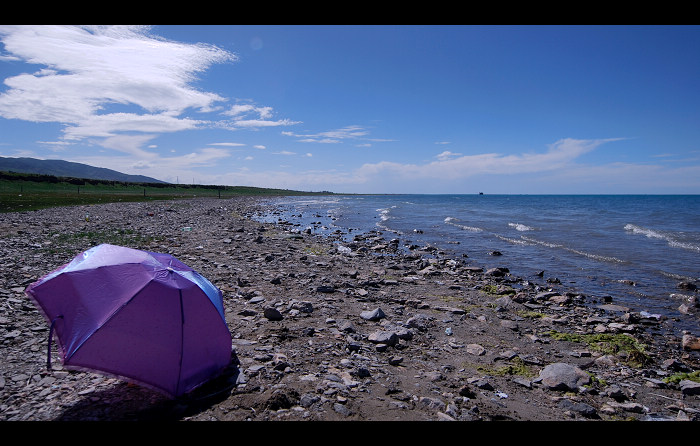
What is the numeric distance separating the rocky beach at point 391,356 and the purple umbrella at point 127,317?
54 cm

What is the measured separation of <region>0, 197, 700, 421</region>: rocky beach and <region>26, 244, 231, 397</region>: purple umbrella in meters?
0.54

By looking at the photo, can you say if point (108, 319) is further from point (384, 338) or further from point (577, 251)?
point (577, 251)

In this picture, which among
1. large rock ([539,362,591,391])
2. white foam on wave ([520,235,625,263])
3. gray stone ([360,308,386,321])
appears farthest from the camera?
white foam on wave ([520,235,625,263])

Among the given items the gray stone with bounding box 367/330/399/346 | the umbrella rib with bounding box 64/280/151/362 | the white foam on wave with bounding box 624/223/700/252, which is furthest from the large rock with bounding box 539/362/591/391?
the white foam on wave with bounding box 624/223/700/252

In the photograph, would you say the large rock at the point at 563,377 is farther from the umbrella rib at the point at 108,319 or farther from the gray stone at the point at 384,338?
the umbrella rib at the point at 108,319

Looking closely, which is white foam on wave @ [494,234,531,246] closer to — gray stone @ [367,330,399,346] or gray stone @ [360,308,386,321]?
gray stone @ [360,308,386,321]

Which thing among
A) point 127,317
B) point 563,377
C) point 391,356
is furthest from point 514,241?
point 127,317

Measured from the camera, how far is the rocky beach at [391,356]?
4.58m

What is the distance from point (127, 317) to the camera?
4.18 meters

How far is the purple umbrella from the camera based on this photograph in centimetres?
412

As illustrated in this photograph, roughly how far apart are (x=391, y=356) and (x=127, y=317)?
4099 millimetres
